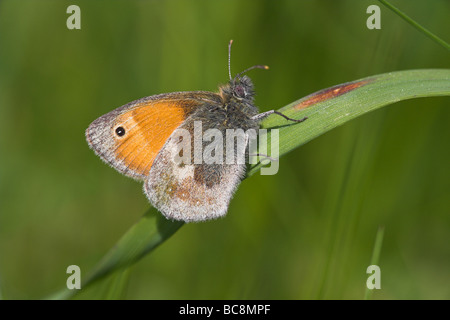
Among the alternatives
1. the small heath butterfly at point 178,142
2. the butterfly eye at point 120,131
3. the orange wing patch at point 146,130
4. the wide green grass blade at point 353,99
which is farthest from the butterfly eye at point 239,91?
the butterfly eye at point 120,131

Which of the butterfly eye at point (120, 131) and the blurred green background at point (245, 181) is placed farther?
the blurred green background at point (245, 181)

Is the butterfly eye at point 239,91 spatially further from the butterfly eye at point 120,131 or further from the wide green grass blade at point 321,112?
the butterfly eye at point 120,131

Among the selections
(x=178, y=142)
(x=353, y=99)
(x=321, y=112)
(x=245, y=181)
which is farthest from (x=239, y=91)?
(x=245, y=181)

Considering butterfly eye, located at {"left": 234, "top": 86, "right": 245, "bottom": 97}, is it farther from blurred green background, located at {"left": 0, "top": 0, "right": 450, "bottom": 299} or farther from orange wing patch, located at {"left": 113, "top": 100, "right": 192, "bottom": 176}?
blurred green background, located at {"left": 0, "top": 0, "right": 450, "bottom": 299}

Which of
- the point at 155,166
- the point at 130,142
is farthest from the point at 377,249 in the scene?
the point at 130,142

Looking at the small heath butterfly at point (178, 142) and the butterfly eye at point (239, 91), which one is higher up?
the butterfly eye at point (239, 91)
